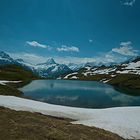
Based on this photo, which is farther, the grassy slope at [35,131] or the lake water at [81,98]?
the lake water at [81,98]

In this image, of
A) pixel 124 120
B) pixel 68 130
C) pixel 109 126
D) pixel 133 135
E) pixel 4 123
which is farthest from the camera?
pixel 124 120

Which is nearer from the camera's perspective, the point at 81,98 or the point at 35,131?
the point at 35,131

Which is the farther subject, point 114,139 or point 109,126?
point 109,126

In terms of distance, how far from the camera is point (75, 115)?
124 feet

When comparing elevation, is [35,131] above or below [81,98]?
above

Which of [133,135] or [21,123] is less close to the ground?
[21,123]

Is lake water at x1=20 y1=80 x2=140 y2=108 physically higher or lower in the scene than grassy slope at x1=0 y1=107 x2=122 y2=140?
lower

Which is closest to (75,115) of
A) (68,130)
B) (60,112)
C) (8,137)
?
(60,112)

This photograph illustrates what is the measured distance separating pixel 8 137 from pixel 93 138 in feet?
26.9

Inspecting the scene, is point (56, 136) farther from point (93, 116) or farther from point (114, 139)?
point (93, 116)

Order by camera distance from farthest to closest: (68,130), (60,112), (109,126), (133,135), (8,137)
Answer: (60,112) < (109,126) < (133,135) < (68,130) < (8,137)

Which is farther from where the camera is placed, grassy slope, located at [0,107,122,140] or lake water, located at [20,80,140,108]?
lake water, located at [20,80,140,108]

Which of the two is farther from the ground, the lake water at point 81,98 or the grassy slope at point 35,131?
the grassy slope at point 35,131

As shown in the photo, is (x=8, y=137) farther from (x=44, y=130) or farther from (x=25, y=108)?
(x=25, y=108)
